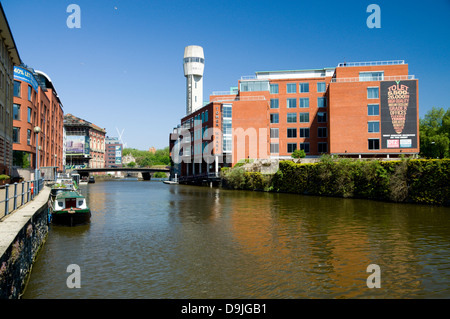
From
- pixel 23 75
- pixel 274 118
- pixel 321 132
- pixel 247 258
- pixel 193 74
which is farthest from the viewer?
pixel 193 74

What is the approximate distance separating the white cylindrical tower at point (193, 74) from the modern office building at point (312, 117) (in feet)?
183

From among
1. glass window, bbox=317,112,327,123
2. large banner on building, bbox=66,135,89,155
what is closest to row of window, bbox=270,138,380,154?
glass window, bbox=317,112,327,123

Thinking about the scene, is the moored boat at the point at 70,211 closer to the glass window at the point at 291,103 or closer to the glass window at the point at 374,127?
the glass window at the point at 374,127

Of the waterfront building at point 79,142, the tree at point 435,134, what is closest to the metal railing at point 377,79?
the tree at point 435,134

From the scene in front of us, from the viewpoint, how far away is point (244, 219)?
28.0 m

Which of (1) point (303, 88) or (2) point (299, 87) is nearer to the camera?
(1) point (303, 88)

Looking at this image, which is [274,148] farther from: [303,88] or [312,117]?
[303,88]

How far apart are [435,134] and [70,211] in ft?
288

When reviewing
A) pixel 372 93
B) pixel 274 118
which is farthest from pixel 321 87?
pixel 372 93

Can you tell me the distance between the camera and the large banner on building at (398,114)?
68.1 meters

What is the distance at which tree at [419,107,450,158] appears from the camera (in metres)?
81.7

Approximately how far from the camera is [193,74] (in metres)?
156
